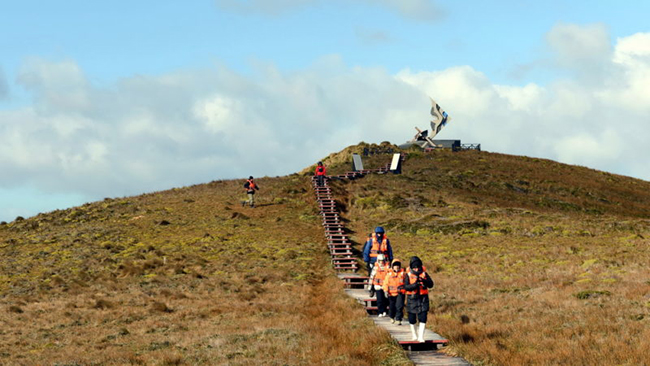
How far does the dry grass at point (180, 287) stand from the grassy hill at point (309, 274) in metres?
0.11

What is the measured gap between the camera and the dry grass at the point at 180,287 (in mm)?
16094

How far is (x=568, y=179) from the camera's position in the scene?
245 feet

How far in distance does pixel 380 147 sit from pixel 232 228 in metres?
43.0

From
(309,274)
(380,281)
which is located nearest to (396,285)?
(380,281)

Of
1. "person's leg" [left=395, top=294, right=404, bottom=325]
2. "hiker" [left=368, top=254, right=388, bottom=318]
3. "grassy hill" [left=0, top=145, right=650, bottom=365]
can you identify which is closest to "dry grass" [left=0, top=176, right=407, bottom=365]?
"grassy hill" [left=0, top=145, right=650, bottom=365]

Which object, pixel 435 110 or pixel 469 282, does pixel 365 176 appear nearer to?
pixel 435 110

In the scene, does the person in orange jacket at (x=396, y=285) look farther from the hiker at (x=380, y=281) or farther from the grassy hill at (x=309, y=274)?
the grassy hill at (x=309, y=274)

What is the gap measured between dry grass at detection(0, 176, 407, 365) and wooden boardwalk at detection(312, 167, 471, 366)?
1.95ft

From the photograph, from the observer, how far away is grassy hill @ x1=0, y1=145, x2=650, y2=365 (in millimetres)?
15430

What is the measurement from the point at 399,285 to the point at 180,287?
15642 millimetres

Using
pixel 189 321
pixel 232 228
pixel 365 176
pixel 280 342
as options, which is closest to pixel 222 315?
pixel 189 321

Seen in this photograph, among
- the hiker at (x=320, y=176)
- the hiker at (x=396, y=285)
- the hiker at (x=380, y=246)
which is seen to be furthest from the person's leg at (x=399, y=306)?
the hiker at (x=320, y=176)

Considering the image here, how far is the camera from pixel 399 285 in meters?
16.9

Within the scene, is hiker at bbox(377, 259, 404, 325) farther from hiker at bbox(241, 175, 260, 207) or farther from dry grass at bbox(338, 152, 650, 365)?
hiker at bbox(241, 175, 260, 207)
